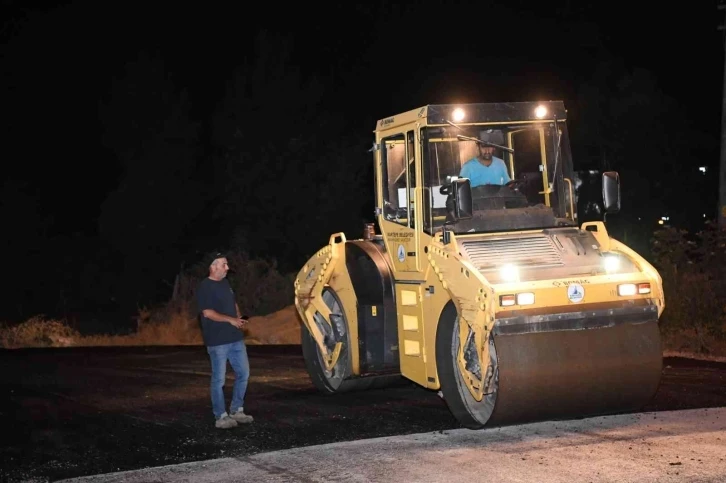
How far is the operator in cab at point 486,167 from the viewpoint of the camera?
A: 1005 cm

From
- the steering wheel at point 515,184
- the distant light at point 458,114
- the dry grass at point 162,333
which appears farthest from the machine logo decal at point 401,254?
the dry grass at point 162,333

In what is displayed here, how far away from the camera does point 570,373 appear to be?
28.1 ft

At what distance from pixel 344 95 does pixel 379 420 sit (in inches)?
1160

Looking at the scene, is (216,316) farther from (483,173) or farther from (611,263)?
(611,263)

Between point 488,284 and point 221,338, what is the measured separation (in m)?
2.79

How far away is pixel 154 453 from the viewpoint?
29.0ft

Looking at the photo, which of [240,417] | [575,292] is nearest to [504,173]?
[575,292]

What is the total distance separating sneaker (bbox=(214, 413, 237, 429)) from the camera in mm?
9688

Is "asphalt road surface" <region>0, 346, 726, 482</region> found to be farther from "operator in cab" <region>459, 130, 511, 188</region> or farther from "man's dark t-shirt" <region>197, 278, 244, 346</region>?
"operator in cab" <region>459, 130, 511, 188</region>

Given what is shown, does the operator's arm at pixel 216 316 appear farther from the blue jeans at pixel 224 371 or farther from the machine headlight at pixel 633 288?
the machine headlight at pixel 633 288

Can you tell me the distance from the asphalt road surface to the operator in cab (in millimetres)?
2302

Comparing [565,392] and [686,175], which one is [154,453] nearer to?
[565,392]

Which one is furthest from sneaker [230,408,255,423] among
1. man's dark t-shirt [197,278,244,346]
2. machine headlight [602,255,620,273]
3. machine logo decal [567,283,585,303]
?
machine headlight [602,255,620,273]

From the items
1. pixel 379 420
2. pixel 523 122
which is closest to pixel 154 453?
pixel 379 420
